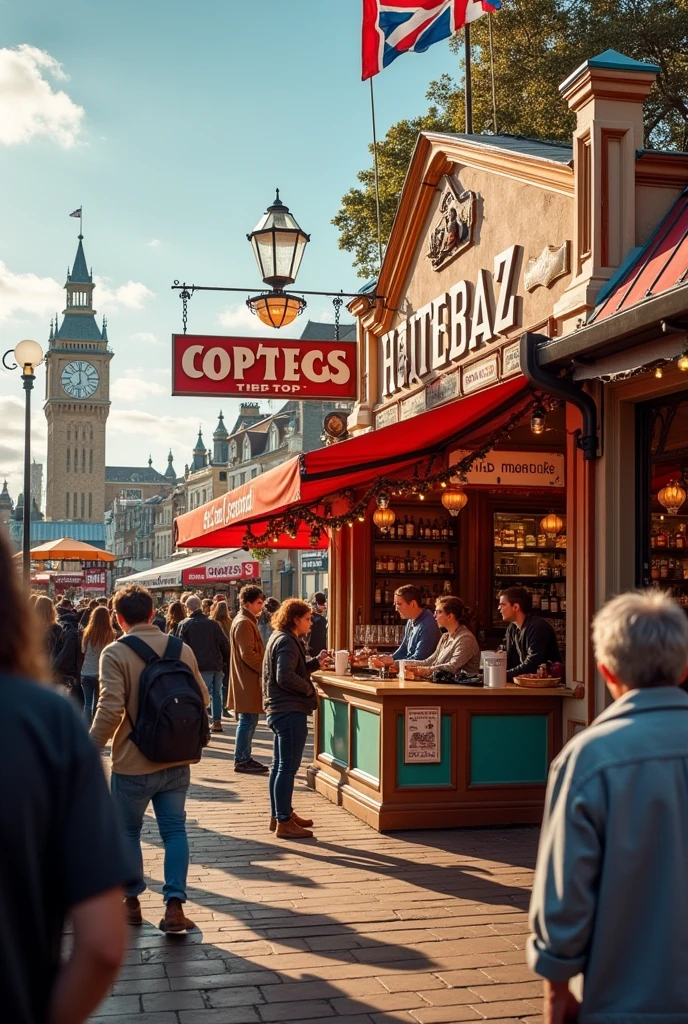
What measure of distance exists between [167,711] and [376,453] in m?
4.03

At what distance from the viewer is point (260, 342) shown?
12273 mm

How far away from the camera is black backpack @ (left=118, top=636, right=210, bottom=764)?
19.0 ft

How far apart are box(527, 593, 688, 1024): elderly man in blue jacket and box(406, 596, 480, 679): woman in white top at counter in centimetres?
664

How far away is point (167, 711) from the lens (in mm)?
5805

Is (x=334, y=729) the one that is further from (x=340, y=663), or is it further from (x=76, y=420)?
(x=76, y=420)

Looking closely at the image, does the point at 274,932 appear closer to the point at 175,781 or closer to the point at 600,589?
the point at 175,781

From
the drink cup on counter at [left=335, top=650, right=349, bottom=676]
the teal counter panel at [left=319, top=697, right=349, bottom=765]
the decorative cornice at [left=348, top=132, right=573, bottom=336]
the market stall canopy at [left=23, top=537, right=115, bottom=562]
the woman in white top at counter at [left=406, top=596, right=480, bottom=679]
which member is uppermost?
the decorative cornice at [left=348, top=132, right=573, bottom=336]

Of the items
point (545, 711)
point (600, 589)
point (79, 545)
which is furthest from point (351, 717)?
point (79, 545)

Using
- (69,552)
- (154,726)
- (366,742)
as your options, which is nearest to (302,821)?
(366,742)

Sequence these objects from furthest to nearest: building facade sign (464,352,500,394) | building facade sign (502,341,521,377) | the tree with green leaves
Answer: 1. the tree with green leaves
2. building facade sign (464,352,500,394)
3. building facade sign (502,341,521,377)

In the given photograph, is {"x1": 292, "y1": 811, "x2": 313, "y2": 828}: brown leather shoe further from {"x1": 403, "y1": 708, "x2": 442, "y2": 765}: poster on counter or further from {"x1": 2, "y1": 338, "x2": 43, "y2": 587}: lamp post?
{"x1": 2, "y1": 338, "x2": 43, "y2": 587}: lamp post

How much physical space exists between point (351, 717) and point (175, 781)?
3787 mm

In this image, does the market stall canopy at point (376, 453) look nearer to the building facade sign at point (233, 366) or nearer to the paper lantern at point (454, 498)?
the paper lantern at point (454, 498)

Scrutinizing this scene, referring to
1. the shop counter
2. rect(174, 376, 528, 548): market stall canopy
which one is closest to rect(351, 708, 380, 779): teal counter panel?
the shop counter
